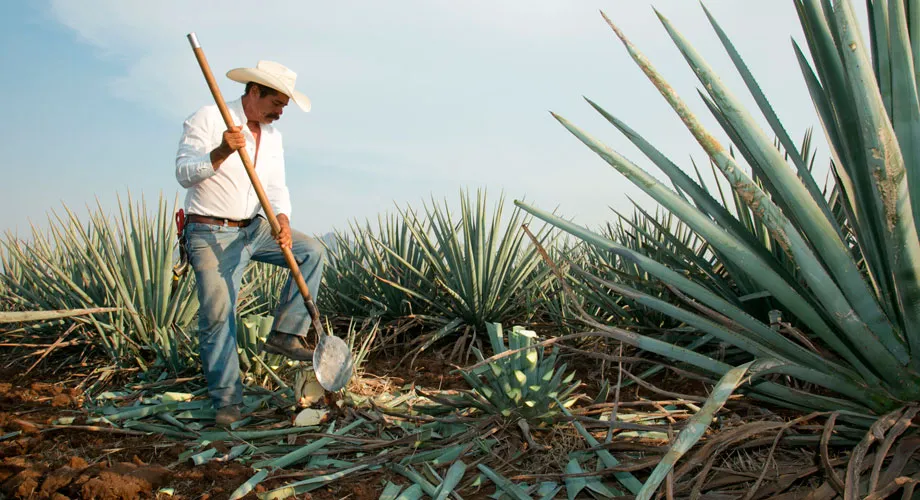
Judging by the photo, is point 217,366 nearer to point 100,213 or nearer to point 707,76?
point 100,213

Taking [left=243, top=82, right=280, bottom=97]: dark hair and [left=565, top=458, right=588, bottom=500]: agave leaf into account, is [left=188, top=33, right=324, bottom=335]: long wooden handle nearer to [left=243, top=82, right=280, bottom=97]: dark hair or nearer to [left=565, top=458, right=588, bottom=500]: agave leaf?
[left=243, top=82, right=280, bottom=97]: dark hair

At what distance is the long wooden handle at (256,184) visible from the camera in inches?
122

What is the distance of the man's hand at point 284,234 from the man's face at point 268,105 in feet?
1.70

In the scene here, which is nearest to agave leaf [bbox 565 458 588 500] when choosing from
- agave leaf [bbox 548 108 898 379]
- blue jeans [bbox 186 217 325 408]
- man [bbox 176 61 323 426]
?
agave leaf [bbox 548 108 898 379]

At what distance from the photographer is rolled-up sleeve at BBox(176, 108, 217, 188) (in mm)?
3145

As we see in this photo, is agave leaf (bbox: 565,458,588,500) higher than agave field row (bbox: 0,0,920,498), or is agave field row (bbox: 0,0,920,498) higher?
agave field row (bbox: 0,0,920,498)

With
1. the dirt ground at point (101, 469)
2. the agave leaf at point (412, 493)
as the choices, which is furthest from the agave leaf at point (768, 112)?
the dirt ground at point (101, 469)

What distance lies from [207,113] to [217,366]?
1.23 m

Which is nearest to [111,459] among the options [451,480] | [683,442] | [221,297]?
[221,297]

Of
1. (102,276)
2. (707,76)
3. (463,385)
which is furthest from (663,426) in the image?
(102,276)

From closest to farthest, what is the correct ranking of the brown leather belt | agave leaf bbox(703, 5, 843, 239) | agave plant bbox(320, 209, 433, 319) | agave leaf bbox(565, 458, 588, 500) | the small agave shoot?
agave leaf bbox(703, 5, 843, 239) < agave leaf bbox(565, 458, 588, 500) < the small agave shoot < the brown leather belt < agave plant bbox(320, 209, 433, 319)

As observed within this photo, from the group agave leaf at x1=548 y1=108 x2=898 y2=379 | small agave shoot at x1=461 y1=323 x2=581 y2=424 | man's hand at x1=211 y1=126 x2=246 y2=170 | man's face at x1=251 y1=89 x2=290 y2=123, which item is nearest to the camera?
agave leaf at x1=548 y1=108 x2=898 y2=379

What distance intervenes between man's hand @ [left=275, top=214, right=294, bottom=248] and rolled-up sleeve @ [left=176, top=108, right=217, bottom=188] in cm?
43

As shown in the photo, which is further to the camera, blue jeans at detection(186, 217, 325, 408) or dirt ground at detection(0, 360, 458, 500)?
blue jeans at detection(186, 217, 325, 408)
